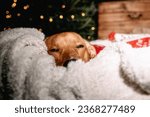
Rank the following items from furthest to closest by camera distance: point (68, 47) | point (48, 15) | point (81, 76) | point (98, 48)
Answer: point (48, 15)
point (98, 48)
point (68, 47)
point (81, 76)

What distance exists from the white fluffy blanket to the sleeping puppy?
0.36m

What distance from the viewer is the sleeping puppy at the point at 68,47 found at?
5.64 ft

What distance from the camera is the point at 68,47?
1.78m

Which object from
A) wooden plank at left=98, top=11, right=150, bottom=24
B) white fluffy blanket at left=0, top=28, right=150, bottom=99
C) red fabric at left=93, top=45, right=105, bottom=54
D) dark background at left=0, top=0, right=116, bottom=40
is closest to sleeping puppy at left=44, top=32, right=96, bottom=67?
red fabric at left=93, top=45, right=105, bottom=54

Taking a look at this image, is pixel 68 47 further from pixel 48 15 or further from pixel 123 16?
pixel 123 16

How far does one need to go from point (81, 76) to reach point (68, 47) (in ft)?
1.92

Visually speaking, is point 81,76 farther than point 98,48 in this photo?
No

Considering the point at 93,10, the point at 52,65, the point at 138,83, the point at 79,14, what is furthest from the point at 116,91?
the point at 93,10

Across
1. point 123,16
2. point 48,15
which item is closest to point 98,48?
point 48,15

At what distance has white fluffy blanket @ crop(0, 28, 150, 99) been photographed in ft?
3.96

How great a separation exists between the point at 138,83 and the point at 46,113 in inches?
15.0

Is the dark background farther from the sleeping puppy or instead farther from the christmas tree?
the sleeping puppy

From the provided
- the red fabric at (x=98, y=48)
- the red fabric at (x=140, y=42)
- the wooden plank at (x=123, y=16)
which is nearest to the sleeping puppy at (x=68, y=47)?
the red fabric at (x=98, y=48)

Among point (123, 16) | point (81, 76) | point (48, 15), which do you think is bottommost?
point (123, 16)
